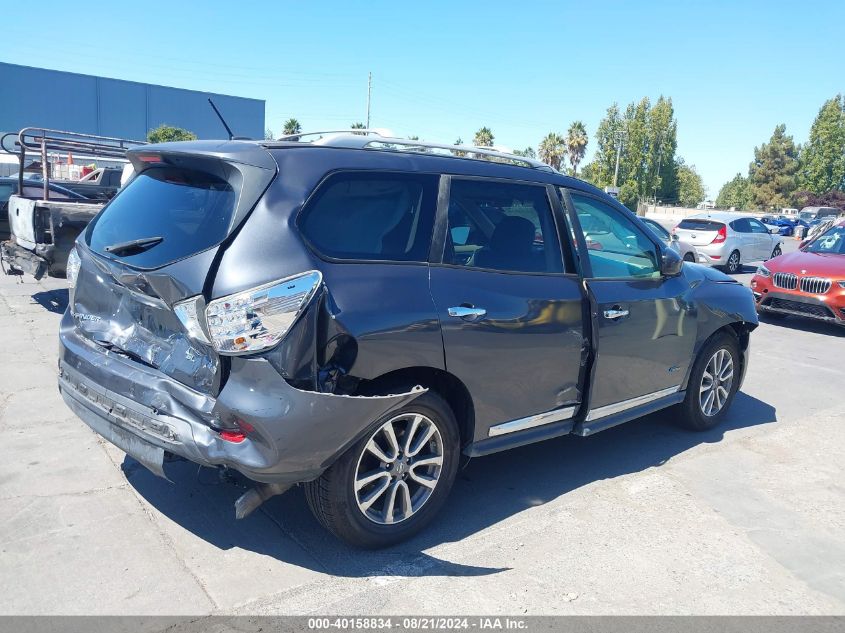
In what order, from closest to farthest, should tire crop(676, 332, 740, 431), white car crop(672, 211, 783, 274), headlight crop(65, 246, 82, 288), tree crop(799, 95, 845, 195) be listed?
headlight crop(65, 246, 82, 288) < tire crop(676, 332, 740, 431) < white car crop(672, 211, 783, 274) < tree crop(799, 95, 845, 195)

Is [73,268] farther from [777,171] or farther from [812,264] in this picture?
[777,171]

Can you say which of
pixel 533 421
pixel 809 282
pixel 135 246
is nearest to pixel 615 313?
pixel 533 421

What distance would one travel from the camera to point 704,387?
5.43 m

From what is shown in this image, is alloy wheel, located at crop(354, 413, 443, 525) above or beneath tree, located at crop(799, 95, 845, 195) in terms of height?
beneath

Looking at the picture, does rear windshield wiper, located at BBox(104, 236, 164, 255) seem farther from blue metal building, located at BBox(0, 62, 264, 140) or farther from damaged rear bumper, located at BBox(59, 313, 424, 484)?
blue metal building, located at BBox(0, 62, 264, 140)

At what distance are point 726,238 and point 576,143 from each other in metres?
61.3

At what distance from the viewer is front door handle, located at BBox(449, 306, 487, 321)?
347 centimetres

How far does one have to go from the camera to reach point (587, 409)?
14.1 ft

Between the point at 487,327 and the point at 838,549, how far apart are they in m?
2.31

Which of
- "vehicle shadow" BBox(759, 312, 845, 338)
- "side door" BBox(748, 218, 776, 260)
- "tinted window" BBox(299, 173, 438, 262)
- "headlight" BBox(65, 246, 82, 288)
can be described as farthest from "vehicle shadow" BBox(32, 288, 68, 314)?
"side door" BBox(748, 218, 776, 260)

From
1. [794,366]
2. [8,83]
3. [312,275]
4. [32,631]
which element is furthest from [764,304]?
[8,83]

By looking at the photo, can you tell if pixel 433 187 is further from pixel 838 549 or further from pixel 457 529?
pixel 838 549

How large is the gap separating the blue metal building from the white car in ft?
186

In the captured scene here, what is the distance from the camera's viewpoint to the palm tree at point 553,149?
73.9 meters
